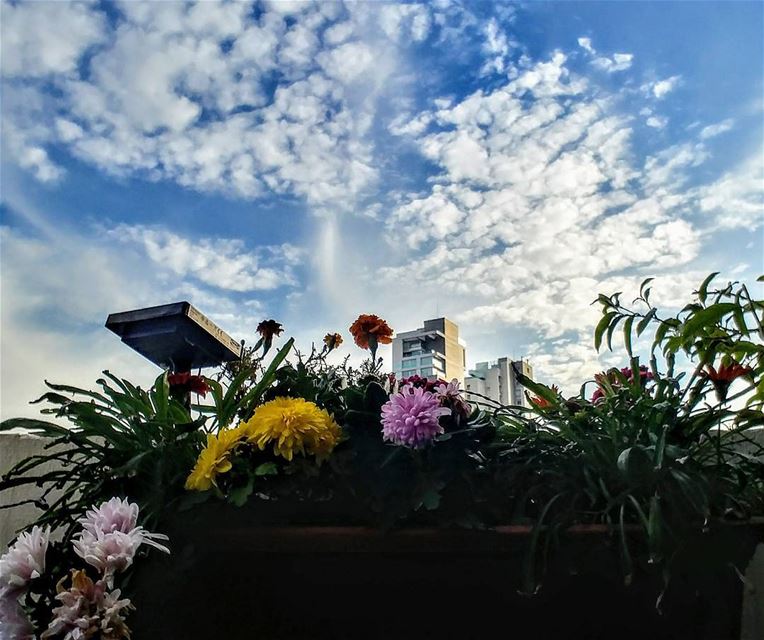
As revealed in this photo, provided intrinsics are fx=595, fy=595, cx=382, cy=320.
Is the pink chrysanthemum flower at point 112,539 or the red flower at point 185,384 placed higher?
the red flower at point 185,384

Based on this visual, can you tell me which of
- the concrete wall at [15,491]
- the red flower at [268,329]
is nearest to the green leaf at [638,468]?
the red flower at [268,329]

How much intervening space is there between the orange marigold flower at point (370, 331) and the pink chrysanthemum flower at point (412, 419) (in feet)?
1.17

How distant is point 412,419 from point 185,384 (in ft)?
1.44

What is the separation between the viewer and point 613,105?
120 cm

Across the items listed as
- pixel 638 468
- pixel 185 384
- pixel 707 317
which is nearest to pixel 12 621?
pixel 185 384

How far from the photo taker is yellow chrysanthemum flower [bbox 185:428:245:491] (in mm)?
767

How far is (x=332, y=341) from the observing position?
3.94 feet

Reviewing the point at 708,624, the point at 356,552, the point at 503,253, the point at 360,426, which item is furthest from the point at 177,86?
the point at 708,624

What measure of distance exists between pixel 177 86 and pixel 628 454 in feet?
3.68

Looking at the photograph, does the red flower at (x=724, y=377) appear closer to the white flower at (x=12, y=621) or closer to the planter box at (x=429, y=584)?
the planter box at (x=429, y=584)

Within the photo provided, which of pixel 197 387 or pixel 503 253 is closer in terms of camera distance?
pixel 197 387

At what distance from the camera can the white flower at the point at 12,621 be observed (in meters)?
0.69

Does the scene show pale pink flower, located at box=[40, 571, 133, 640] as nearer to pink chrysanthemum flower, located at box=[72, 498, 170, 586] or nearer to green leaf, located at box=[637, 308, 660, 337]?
pink chrysanthemum flower, located at box=[72, 498, 170, 586]

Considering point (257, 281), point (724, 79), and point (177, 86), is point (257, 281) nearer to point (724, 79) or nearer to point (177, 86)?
point (177, 86)
